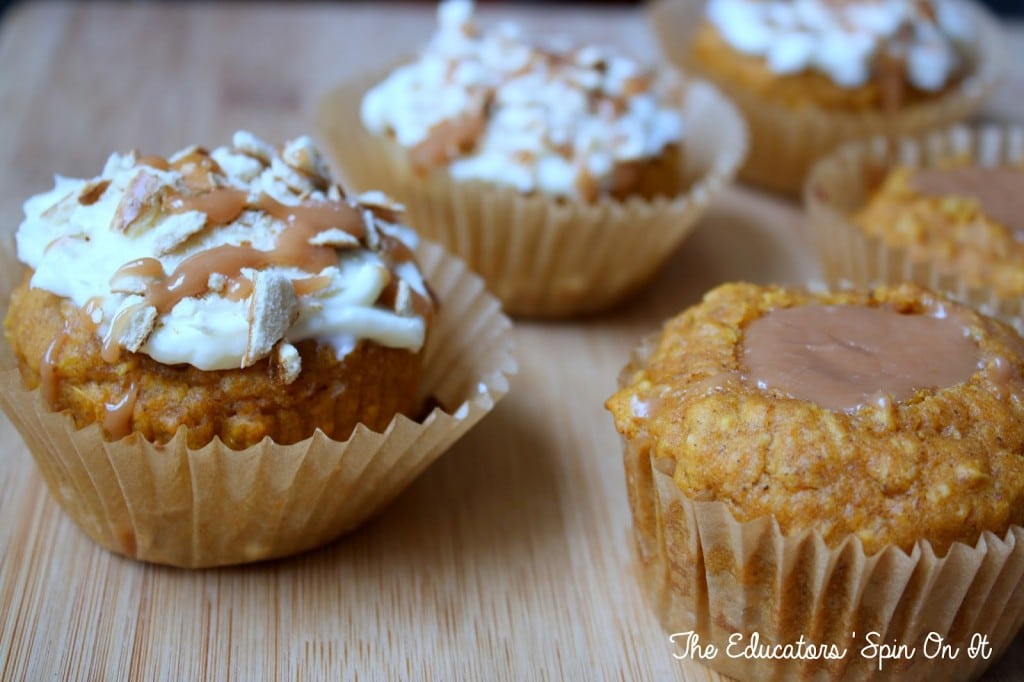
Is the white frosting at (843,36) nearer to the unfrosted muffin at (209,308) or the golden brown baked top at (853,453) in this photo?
the golden brown baked top at (853,453)

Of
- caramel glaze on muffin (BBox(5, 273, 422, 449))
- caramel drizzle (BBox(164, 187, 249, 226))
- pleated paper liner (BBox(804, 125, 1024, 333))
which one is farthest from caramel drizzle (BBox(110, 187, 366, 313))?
pleated paper liner (BBox(804, 125, 1024, 333))

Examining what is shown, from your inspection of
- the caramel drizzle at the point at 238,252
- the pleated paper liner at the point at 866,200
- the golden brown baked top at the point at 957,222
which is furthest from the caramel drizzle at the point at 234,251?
the golden brown baked top at the point at 957,222

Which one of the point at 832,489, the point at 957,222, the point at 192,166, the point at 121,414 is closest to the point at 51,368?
the point at 121,414

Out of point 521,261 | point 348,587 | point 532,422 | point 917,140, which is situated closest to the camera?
point 348,587

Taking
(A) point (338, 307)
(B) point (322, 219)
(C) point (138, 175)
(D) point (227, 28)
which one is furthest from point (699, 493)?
(D) point (227, 28)

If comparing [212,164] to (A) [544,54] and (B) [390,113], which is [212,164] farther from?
(A) [544,54]

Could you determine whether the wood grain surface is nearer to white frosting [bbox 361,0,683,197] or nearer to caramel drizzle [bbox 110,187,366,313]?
white frosting [bbox 361,0,683,197]
